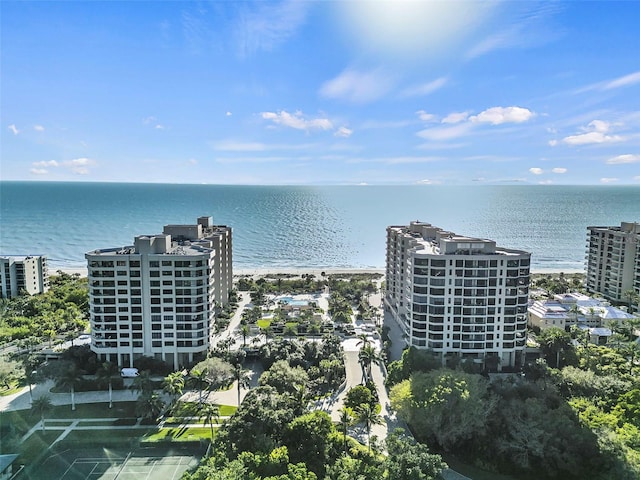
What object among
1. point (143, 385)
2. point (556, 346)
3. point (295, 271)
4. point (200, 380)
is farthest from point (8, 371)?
point (295, 271)

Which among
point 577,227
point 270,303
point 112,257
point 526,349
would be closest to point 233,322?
point 270,303

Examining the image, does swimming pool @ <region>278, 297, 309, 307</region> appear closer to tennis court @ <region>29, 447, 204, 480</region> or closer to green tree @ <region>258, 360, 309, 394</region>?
green tree @ <region>258, 360, 309, 394</region>

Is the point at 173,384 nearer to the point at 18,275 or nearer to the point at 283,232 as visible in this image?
the point at 18,275

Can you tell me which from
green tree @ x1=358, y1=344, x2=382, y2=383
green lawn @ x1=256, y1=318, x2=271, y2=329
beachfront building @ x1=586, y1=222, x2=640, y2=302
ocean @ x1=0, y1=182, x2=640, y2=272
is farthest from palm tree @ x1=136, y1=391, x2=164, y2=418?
ocean @ x1=0, y1=182, x2=640, y2=272

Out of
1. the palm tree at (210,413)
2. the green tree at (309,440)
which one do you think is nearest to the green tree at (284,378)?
the palm tree at (210,413)

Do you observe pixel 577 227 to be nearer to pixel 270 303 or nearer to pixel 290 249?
pixel 290 249
